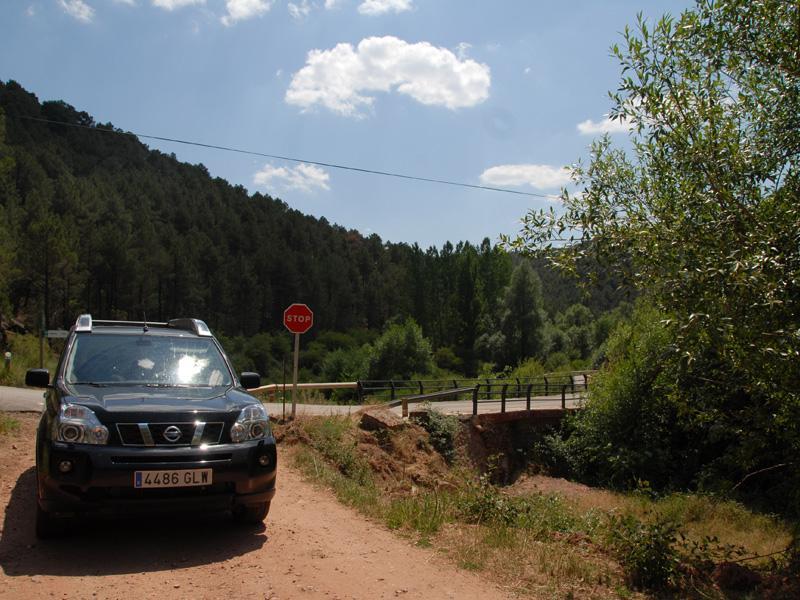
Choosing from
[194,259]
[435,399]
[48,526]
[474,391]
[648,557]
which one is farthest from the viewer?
[194,259]

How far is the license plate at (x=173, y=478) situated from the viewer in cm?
507

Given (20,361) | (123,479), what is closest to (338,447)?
(123,479)

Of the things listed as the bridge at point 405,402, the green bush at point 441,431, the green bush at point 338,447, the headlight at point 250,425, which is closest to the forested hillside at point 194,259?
the bridge at point 405,402

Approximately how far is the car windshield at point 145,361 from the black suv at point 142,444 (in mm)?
18

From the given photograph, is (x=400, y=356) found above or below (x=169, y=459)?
below

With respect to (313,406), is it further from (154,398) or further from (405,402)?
(154,398)

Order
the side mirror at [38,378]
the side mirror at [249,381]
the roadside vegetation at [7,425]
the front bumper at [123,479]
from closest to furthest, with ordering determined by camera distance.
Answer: the front bumper at [123,479], the side mirror at [38,378], the side mirror at [249,381], the roadside vegetation at [7,425]

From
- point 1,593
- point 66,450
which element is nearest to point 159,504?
point 66,450

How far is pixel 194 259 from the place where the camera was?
110500 mm

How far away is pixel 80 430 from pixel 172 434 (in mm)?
693

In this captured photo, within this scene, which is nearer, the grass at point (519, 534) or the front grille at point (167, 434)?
the front grille at point (167, 434)

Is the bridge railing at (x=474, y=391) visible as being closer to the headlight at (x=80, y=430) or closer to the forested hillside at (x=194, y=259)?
the headlight at (x=80, y=430)

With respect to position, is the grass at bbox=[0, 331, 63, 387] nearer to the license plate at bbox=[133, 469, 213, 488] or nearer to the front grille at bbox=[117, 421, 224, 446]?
the front grille at bbox=[117, 421, 224, 446]

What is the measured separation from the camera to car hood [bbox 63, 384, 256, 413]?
17.6 feet
